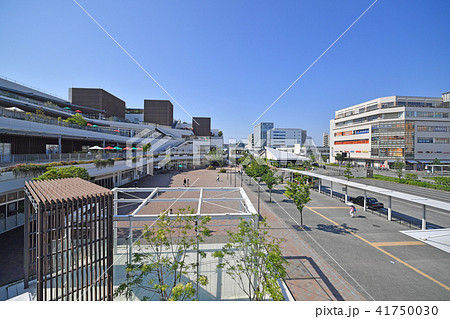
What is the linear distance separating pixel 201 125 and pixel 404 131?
7885 centimetres

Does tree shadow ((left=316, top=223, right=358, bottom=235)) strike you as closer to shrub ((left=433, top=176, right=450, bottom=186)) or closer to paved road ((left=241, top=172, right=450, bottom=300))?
paved road ((left=241, top=172, right=450, bottom=300))

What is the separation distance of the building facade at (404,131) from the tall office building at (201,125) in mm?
66460

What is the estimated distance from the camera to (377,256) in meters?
9.08

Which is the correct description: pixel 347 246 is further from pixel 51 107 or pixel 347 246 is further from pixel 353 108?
pixel 353 108

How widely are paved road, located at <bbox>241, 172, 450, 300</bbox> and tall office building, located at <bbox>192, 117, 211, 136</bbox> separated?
294 ft

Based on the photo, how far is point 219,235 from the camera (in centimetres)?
1152

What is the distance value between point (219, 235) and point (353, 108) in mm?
71904

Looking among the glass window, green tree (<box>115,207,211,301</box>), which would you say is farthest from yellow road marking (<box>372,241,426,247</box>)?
the glass window

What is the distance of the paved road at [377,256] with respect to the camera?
6855 millimetres

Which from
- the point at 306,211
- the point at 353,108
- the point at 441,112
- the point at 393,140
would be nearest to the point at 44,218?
the point at 306,211

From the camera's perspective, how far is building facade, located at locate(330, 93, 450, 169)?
47.8 m

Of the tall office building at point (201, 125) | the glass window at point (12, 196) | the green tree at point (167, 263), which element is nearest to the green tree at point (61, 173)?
the glass window at point (12, 196)

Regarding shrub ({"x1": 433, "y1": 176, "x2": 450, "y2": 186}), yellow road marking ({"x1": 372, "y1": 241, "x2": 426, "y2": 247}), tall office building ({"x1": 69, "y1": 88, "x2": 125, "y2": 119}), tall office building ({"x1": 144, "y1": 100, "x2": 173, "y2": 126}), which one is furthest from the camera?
tall office building ({"x1": 144, "y1": 100, "x2": 173, "y2": 126})
